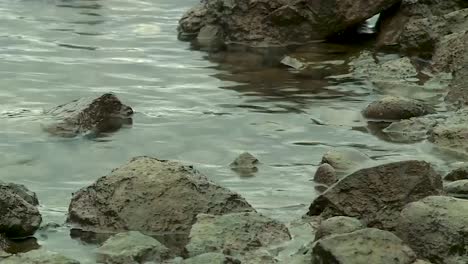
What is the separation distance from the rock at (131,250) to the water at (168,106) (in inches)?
9.7

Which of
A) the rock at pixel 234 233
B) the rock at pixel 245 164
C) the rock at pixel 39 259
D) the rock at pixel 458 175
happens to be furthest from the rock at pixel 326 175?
the rock at pixel 39 259

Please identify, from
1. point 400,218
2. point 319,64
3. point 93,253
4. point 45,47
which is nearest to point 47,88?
point 45,47

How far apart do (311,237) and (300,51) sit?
682 centimetres

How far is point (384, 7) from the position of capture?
44.1 ft

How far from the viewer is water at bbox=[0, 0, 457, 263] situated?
7871 mm

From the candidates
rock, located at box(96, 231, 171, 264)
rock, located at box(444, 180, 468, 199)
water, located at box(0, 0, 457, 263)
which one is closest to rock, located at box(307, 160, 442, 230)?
rock, located at box(444, 180, 468, 199)

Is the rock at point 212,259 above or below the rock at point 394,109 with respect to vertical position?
above

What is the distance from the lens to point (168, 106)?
10273 mm

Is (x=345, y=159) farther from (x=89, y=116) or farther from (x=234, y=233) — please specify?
(x=89, y=116)

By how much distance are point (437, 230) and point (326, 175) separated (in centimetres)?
207

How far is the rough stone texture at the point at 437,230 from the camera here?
5.67m

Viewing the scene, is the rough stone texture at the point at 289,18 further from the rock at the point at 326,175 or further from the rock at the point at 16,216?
the rock at the point at 16,216

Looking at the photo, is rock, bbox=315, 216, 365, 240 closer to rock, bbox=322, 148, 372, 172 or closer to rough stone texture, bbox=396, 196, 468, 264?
rough stone texture, bbox=396, 196, 468, 264

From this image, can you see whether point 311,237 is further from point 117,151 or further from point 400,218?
point 117,151
